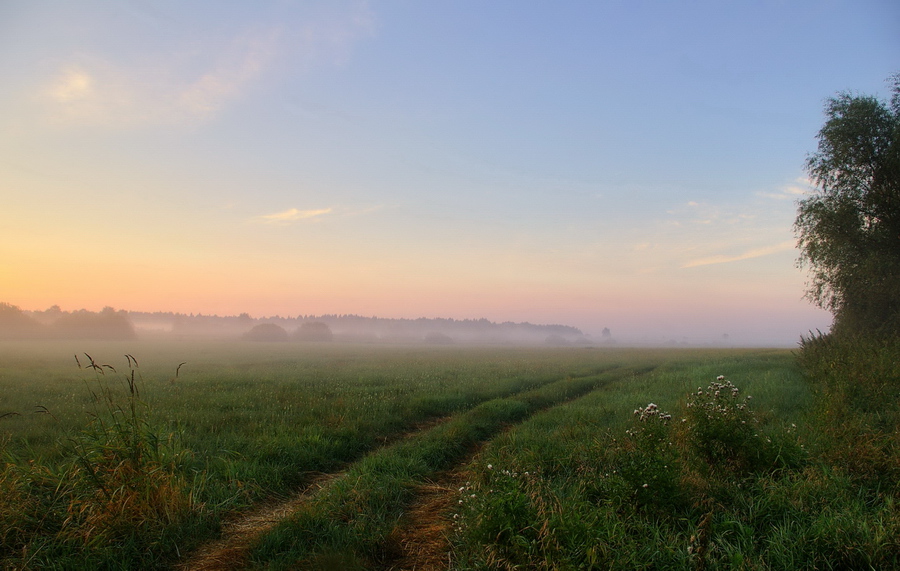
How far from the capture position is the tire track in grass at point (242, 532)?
4.91 m

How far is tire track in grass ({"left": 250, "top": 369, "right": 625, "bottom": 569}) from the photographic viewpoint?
494cm

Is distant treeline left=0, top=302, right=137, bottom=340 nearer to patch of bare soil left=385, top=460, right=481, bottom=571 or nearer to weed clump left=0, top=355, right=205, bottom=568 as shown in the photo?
weed clump left=0, top=355, right=205, bottom=568

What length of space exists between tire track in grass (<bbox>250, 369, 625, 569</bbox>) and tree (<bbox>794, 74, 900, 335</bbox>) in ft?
82.7

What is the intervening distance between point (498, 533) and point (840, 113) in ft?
104

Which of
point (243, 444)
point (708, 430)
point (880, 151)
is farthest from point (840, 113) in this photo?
point (243, 444)

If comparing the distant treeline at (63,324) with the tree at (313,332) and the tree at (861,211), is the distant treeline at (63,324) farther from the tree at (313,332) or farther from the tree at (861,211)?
the tree at (861,211)

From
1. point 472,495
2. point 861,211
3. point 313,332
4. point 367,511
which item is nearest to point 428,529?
point 472,495

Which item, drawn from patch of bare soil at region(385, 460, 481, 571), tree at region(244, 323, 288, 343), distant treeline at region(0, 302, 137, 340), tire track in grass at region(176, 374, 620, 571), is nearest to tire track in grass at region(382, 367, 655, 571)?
patch of bare soil at region(385, 460, 481, 571)

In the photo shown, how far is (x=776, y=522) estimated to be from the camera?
16.6 feet

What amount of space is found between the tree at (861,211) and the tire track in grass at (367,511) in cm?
2522

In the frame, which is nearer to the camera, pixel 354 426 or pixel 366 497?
pixel 366 497

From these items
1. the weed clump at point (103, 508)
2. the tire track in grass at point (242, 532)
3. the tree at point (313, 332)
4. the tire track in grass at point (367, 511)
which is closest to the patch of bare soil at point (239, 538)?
the tire track in grass at point (242, 532)

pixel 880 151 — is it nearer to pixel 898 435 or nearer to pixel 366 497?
pixel 898 435

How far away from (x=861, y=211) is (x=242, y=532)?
105ft
